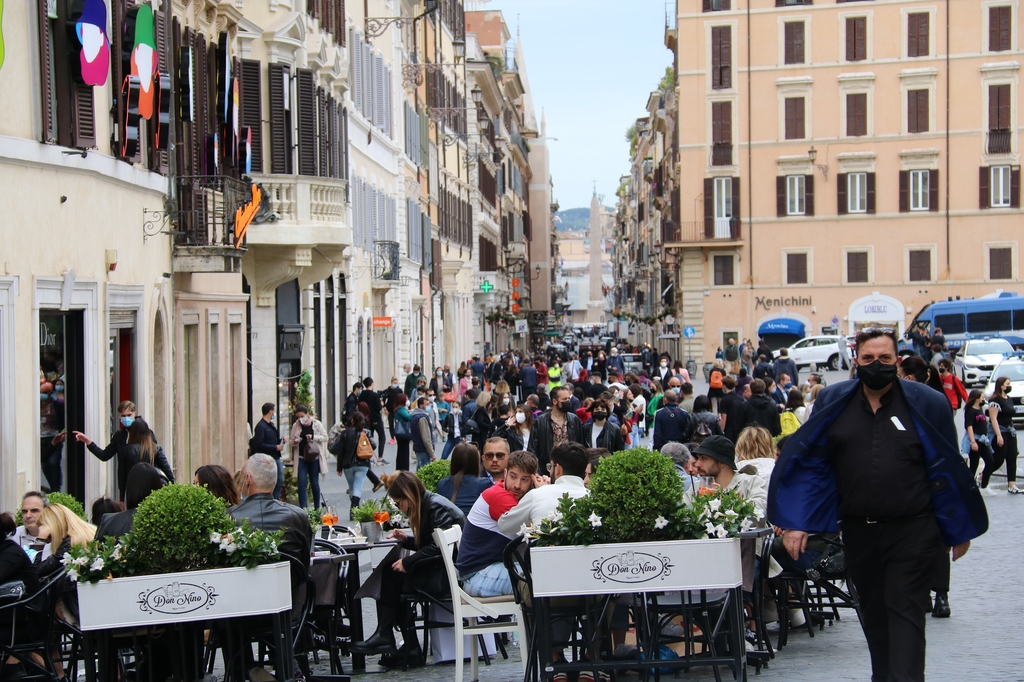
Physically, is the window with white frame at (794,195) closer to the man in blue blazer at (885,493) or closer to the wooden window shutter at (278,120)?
the wooden window shutter at (278,120)

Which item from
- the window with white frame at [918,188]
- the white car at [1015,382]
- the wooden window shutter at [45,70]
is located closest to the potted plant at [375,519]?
the wooden window shutter at [45,70]

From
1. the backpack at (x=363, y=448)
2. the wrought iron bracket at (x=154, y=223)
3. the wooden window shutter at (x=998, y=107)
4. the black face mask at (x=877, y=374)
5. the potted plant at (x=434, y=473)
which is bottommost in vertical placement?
the backpack at (x=363, y=448)

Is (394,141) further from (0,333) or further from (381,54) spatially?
(0,333)

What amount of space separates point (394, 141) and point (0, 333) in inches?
1118

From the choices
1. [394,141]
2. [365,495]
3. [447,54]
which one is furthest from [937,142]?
[365,495]

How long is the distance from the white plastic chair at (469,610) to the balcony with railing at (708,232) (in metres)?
54.4

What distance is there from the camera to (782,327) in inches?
2469

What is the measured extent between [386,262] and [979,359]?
1720 centimetres

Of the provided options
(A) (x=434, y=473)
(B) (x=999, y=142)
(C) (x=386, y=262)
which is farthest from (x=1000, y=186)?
(A) (x=434, y=473)

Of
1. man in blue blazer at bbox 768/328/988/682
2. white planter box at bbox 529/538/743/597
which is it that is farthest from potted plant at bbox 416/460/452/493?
man in blue blazer at bbox 768/328/988/682

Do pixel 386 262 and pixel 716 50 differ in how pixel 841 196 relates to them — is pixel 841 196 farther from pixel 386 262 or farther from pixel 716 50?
pixel 386 262

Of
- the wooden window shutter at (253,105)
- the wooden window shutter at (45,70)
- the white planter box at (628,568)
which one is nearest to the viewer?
the white planter box at (628,568)

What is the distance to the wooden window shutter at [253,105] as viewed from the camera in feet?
79.1

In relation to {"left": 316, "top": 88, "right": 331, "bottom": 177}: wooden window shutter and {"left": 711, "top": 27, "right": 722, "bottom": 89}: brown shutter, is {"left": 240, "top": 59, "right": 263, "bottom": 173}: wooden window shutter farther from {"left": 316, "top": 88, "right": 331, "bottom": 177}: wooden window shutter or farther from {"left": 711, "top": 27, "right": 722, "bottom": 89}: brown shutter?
{"left": 711, "top": 27, "right": 722, "bottom": 89}: brown shutter
